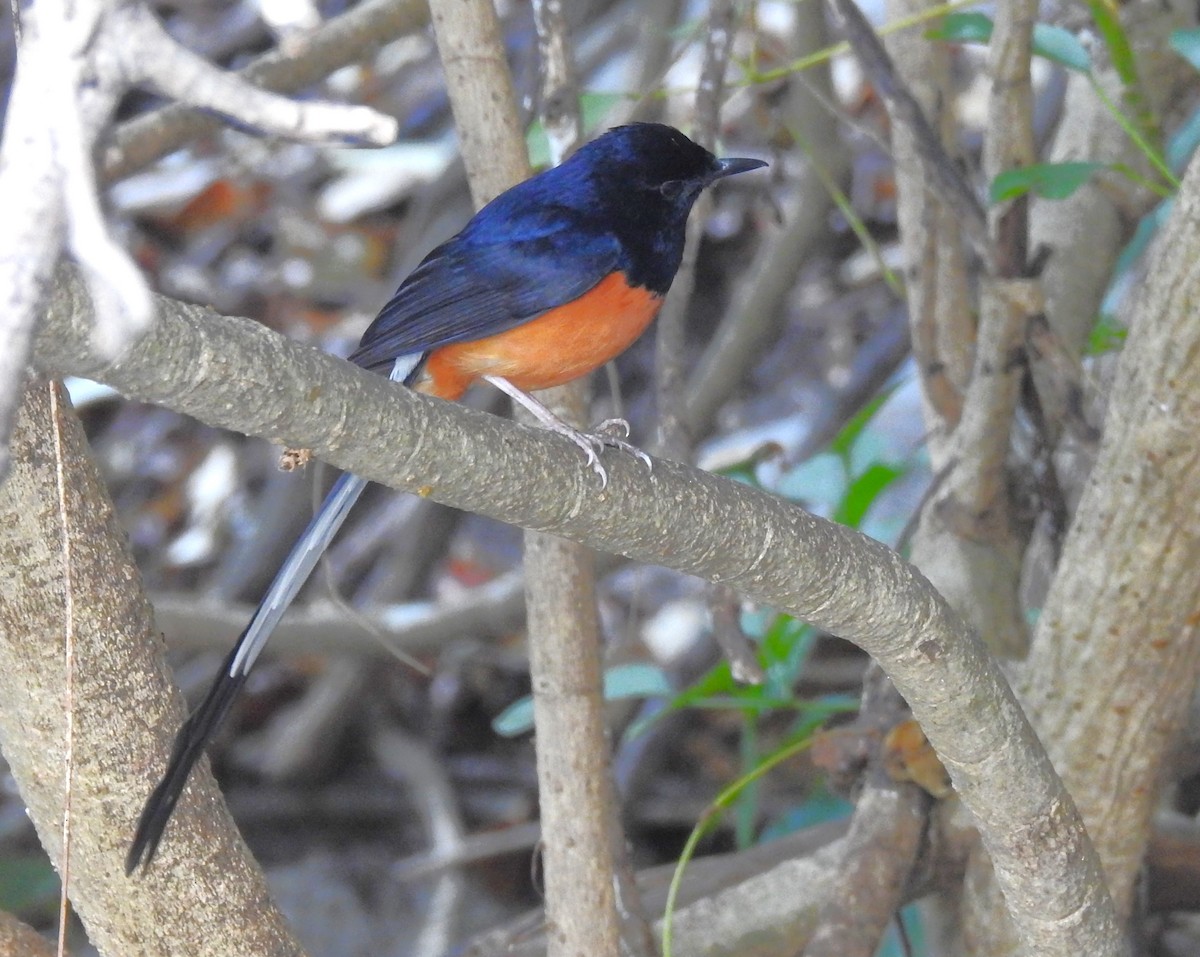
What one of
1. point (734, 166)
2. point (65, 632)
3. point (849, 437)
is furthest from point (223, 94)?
point (849, 437)

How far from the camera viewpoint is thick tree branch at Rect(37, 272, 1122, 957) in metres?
1.34

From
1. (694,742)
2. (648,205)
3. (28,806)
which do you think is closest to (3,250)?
(28,806)

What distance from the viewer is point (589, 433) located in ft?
8.04

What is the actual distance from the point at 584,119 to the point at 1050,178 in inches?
37.5

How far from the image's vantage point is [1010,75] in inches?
122

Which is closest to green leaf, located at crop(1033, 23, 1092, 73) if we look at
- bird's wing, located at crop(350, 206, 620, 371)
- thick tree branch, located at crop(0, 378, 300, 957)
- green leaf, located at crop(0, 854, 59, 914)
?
bird's wing, located at crop(350, 206, 620, 371)

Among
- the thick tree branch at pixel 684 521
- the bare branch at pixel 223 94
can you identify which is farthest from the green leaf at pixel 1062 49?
the bare branch at pixel 223 94

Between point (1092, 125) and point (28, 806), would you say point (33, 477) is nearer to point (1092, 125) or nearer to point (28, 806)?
point (28, 806)

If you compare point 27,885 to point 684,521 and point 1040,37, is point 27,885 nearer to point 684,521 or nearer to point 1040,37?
point 684,521

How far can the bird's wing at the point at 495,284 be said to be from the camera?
8.81 feet

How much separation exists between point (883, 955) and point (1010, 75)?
1853 millimetres

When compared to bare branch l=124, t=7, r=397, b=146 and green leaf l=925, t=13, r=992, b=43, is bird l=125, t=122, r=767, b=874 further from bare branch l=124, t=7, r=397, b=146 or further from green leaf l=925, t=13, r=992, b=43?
bare branch l=124, t=7, r=397, b=146

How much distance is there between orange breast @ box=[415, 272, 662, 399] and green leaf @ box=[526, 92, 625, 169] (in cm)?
48

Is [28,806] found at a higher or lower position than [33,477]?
lower
